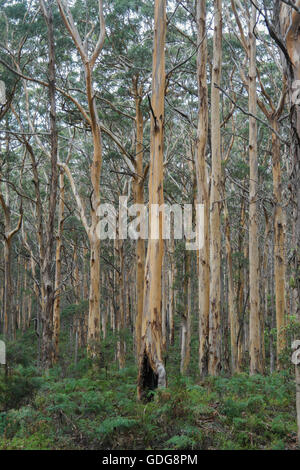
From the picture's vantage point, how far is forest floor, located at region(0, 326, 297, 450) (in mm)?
4836

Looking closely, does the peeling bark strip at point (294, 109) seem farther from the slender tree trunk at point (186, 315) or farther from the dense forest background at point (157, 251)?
the slender tree trunk at point (186, 315)

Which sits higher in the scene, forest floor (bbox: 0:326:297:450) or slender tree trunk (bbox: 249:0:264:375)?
slender tree trunk (bbox: 249:0:264:375)

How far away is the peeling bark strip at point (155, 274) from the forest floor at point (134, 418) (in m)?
0.37

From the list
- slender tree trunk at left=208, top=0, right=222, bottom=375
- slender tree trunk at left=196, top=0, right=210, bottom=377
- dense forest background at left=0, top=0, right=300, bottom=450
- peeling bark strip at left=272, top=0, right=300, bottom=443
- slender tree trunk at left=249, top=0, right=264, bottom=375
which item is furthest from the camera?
slender tree trunk at left=249, top=0, right=264, bottom=375

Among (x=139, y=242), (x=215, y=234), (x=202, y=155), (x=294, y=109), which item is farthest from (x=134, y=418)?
(x=139, y=242)

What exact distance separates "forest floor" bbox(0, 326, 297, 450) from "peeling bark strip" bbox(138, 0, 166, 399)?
1.23ft

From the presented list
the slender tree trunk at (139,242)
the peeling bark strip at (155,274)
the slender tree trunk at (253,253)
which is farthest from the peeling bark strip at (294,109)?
the slender tree trunk at (139,242)

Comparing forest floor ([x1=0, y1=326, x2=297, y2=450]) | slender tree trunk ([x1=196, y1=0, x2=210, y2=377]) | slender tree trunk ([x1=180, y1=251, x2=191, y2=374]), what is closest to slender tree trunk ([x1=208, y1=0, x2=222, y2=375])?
slender tree trunk ([x1=196, y1=0, x2=210, y2=377])

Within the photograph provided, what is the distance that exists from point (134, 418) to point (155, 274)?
237 cm

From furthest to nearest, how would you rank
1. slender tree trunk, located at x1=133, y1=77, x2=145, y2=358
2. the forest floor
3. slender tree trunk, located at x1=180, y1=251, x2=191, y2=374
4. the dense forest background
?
slender tree trunk, located at x1=180, y1=251, x2=191, y2=374
slender tree trunk, located at x1=133, y1=77, x2=145, y2=358
the dense forest background
the forest floor

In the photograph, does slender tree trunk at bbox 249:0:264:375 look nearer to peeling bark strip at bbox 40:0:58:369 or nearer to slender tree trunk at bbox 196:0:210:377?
slender tree trunk at bbox 196:0:210:377

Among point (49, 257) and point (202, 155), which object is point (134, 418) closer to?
point (49, 257)

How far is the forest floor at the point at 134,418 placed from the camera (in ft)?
15.9

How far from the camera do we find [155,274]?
708cm
